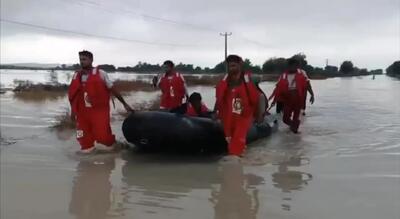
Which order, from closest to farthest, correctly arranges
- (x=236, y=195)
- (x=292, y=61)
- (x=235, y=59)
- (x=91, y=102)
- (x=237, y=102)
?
1. (x=236, y=195)
2. (x=235, y=59)
3. (x=237, y=102)
4. (x=91, y=102)
5. (x=292, y=61)

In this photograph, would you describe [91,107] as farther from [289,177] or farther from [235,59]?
[289,177]

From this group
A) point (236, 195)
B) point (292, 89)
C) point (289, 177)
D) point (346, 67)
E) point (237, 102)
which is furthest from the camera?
point (346, 67)

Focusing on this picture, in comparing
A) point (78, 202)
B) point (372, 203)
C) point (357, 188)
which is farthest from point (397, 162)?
point (78, 202)

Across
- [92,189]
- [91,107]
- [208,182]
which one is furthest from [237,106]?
[92,189]

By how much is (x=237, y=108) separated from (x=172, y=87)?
323 centimetres

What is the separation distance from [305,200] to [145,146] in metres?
2.98

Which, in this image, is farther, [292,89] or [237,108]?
[292,89]

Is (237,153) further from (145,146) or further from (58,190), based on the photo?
(58,190)

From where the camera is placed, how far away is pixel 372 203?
507 centimetres

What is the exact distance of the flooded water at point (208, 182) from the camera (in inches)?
192

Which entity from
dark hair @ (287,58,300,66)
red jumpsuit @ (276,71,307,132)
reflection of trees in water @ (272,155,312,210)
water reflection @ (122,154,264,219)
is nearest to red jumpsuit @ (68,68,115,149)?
water reflection @ (122,154,264,219)

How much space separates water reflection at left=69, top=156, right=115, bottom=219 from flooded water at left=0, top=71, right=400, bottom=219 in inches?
0.4

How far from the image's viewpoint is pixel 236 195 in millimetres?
5422

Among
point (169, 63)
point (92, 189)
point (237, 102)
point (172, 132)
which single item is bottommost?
point (92, 189)
